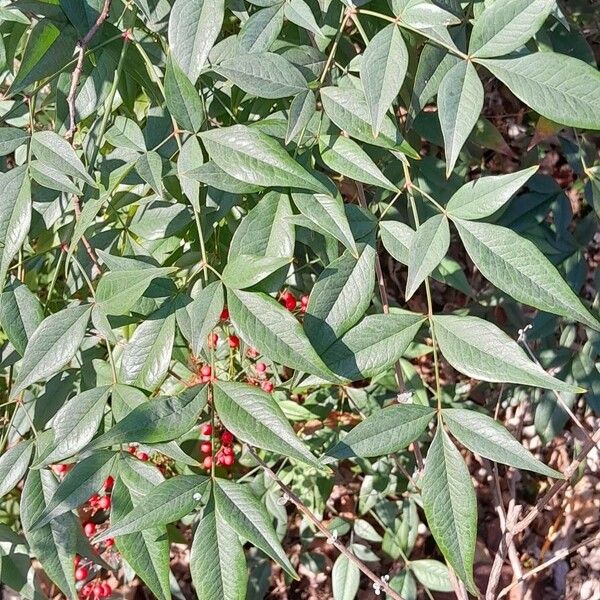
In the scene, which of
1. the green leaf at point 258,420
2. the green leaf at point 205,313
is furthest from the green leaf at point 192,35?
the green leaf at point 258,420

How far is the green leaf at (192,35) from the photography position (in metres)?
0.84

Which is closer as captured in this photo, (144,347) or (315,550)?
(144,347)

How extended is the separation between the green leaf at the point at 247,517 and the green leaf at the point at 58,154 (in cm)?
35

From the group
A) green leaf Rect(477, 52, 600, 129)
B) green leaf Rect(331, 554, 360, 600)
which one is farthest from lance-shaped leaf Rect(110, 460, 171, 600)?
green leaf Rect(331, 554, 360, 600)

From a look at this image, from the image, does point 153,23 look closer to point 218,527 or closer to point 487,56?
point 487,56

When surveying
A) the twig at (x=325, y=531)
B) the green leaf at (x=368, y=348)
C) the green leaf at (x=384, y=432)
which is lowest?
the twig at (x=325, y=531)

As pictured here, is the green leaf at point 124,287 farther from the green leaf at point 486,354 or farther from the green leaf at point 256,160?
the green leaf at point 486,354

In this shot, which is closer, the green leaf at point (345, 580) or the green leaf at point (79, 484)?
the green leaf at point (79, 484)

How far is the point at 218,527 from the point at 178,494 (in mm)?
58

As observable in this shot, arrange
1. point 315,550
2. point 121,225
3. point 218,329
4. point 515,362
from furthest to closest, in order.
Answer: point 315,550, point 218,329, point 121,225, point 515,362

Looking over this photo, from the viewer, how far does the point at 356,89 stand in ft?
2.96

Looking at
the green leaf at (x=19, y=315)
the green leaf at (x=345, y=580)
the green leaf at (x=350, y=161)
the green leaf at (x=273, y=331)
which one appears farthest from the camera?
the green leaf at (x=345, y=580)

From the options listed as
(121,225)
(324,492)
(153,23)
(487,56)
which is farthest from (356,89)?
(324,492)

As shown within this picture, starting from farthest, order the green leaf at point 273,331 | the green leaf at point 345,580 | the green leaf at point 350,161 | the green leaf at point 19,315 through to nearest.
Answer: the green leaf at point 345,580, the green leaf at point 19,315, the green leaf at point 350,161, the green leaf at point 273,331
